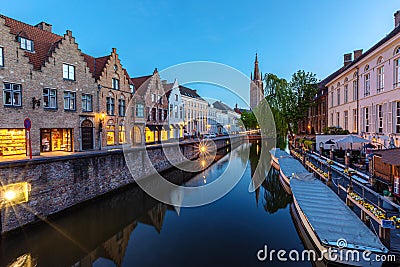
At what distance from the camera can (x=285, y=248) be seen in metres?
8.38

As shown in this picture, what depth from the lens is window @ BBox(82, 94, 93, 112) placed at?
18358 mm

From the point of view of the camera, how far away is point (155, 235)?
31.7ft

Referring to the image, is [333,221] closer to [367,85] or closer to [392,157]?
[392,157]

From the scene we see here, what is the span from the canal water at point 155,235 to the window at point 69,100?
823 cm

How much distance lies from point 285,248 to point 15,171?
11489 millimetres

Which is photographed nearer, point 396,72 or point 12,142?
point 12,142

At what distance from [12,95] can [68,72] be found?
4537mm

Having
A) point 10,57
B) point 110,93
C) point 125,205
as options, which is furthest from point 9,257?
point 110,93

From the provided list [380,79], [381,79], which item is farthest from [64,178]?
[380,79]

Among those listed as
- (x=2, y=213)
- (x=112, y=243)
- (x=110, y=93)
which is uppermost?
(x=110, y=93)

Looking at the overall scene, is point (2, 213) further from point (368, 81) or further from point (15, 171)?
point (368, 81)

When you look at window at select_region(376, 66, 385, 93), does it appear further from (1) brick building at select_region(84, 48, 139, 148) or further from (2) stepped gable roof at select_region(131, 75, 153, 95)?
(2) stepped gable roof at select_region(131, 75, 153, 95)

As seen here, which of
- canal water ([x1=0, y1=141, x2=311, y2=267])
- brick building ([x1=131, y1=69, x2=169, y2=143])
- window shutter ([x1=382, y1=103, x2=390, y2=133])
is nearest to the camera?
canal water ([x1=0, y1=141, x2=311, y2=267])

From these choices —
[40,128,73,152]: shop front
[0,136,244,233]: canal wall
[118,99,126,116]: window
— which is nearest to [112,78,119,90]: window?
[118,99,126,116]: window
